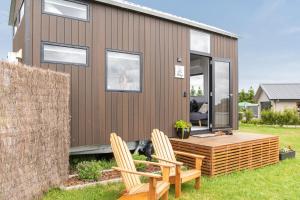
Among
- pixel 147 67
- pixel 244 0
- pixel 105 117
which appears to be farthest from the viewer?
pixel 244 0

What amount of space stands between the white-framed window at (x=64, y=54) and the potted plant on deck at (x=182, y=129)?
109 inches

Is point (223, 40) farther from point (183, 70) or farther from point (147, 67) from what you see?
point (147, 67)

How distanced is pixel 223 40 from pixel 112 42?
3.77 metres

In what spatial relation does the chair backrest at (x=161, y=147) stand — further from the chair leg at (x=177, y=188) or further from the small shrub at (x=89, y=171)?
the small shrub at (x=89, y=171)

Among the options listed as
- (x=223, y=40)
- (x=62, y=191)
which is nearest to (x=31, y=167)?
(x=62, y=191)

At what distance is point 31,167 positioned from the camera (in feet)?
13.7

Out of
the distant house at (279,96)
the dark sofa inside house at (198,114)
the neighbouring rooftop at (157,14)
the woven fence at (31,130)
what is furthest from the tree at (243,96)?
the woven fence at (31,130)

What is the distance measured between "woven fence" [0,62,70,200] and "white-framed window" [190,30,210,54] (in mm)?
4057

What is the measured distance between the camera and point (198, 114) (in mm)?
9555

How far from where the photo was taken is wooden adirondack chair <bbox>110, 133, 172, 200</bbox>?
12.3ft

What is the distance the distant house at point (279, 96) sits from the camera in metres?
25.6

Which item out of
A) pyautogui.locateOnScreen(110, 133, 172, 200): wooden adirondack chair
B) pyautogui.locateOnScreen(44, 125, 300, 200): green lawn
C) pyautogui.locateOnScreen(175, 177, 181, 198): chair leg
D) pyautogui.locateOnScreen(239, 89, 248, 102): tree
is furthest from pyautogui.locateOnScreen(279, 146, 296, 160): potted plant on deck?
pyautogui.locateOnScreen(239, 89, 248, 102): tree

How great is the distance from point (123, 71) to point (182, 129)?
2024 millimetres

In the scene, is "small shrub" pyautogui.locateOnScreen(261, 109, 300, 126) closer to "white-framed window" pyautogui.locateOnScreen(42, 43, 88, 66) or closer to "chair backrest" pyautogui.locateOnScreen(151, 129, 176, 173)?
"chair backrest" pyautogui.locateOnScreen(151, 129, 176, 173)
